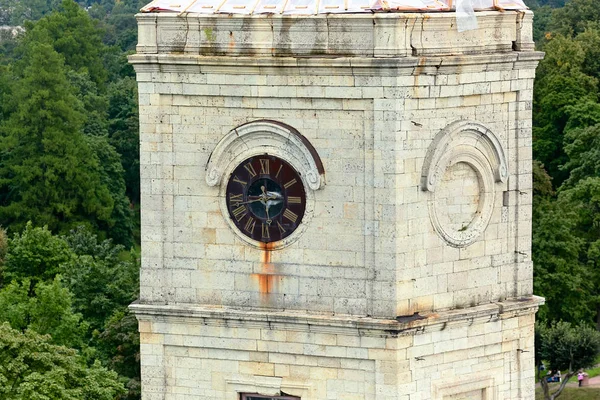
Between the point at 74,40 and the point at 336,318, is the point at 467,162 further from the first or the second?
the point at 74,40

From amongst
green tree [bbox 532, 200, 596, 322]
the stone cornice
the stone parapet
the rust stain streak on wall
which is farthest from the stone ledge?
green tree [bbox 532, 200, 596, 322]

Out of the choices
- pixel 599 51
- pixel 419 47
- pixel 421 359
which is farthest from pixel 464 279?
pixel 599 51

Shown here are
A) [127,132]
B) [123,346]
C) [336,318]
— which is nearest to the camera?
[336,318]

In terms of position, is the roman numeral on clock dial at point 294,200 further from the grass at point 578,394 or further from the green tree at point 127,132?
the green tree at point 127,132

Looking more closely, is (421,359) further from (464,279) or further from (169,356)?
(169,356)

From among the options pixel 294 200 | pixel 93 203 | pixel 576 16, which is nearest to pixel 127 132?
pixel 93 203

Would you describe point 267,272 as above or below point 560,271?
above

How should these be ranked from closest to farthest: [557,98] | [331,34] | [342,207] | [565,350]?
[331,34] < [342,207] < [565,350] < [557,98]
